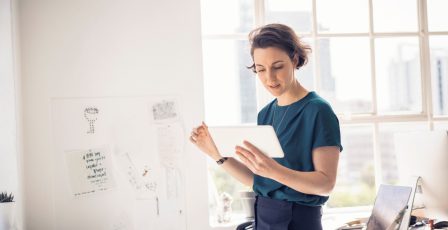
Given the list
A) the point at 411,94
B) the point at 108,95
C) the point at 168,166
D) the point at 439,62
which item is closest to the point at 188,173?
the point at 168,166

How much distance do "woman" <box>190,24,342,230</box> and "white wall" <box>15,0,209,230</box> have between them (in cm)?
115

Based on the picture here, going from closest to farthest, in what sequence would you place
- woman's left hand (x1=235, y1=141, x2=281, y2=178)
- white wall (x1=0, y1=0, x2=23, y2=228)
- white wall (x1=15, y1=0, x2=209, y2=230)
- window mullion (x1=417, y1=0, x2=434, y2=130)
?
1. woman's left hand (x1=235, y1=141, x2=281, y2=178)
2. white wall (x1=0, y1=0, x2=23, y2=228)
3. white wall (x1=15, y1=0, x2=209, y2=230)
4. window mullion (x1=417, y1=0, x2=434, y2=130)

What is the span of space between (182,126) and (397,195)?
153 cm

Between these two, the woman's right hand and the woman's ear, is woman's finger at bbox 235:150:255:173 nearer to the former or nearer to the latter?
the woman's right hand

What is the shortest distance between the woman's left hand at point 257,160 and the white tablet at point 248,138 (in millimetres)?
26

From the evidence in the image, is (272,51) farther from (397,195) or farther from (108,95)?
Result: (108,95)

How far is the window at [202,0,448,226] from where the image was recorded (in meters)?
3.21

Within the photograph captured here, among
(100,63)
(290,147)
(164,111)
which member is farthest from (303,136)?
(100,63)

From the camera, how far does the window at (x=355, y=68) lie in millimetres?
3211

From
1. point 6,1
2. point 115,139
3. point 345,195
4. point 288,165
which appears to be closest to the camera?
point 288,165

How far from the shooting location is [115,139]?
2.81 metres

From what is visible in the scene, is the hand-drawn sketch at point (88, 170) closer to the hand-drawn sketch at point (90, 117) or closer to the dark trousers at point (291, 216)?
the hand-drawn sketch at point (90, 117)

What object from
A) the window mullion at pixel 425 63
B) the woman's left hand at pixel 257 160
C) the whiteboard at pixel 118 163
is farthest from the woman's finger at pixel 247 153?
the window mullion at pixel 425 63

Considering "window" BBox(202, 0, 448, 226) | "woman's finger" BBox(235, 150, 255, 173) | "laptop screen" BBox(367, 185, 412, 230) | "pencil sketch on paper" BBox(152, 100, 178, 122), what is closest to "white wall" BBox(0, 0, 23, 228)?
"pencil sketch on paper" BBox(152, 100, 178, 122)
